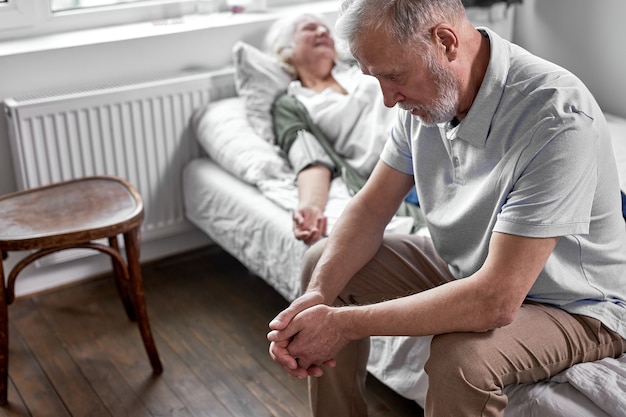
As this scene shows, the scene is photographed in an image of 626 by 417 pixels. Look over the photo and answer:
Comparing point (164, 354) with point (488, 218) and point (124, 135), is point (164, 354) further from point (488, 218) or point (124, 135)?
point (488, 218)

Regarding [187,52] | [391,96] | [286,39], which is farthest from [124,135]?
[391,96]

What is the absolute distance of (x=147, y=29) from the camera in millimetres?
2799

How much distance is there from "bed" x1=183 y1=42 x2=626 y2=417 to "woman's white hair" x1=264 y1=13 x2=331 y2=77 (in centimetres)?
5

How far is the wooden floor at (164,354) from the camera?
7.04 feet

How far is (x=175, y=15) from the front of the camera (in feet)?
9.82

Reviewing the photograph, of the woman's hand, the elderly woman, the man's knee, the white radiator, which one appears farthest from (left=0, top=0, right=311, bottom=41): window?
the man's knee

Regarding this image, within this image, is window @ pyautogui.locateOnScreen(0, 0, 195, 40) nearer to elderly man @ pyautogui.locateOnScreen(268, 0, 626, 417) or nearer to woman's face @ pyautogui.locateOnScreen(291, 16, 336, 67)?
woman's face @ pyautogui.locateOnScreen(291, 16, 336, 67)

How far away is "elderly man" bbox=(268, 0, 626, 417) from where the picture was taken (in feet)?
4.72

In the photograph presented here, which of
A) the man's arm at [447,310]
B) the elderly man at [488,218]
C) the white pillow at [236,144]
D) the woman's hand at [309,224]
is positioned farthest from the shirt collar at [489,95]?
the white pillow at [236,144]

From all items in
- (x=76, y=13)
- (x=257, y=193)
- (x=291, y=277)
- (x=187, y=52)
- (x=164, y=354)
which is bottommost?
(x=164, y=354)

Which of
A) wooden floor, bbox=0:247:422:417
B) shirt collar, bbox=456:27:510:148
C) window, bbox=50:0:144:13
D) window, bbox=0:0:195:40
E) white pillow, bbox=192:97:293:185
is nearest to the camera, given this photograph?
shirt collar, bbox=456:27:510:148

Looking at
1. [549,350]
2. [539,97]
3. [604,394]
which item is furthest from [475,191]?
[604,394]

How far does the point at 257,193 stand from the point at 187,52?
64cm

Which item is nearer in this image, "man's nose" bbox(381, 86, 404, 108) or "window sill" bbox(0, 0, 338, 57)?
"man's nose" bbox(381, 86, 404, 108)
